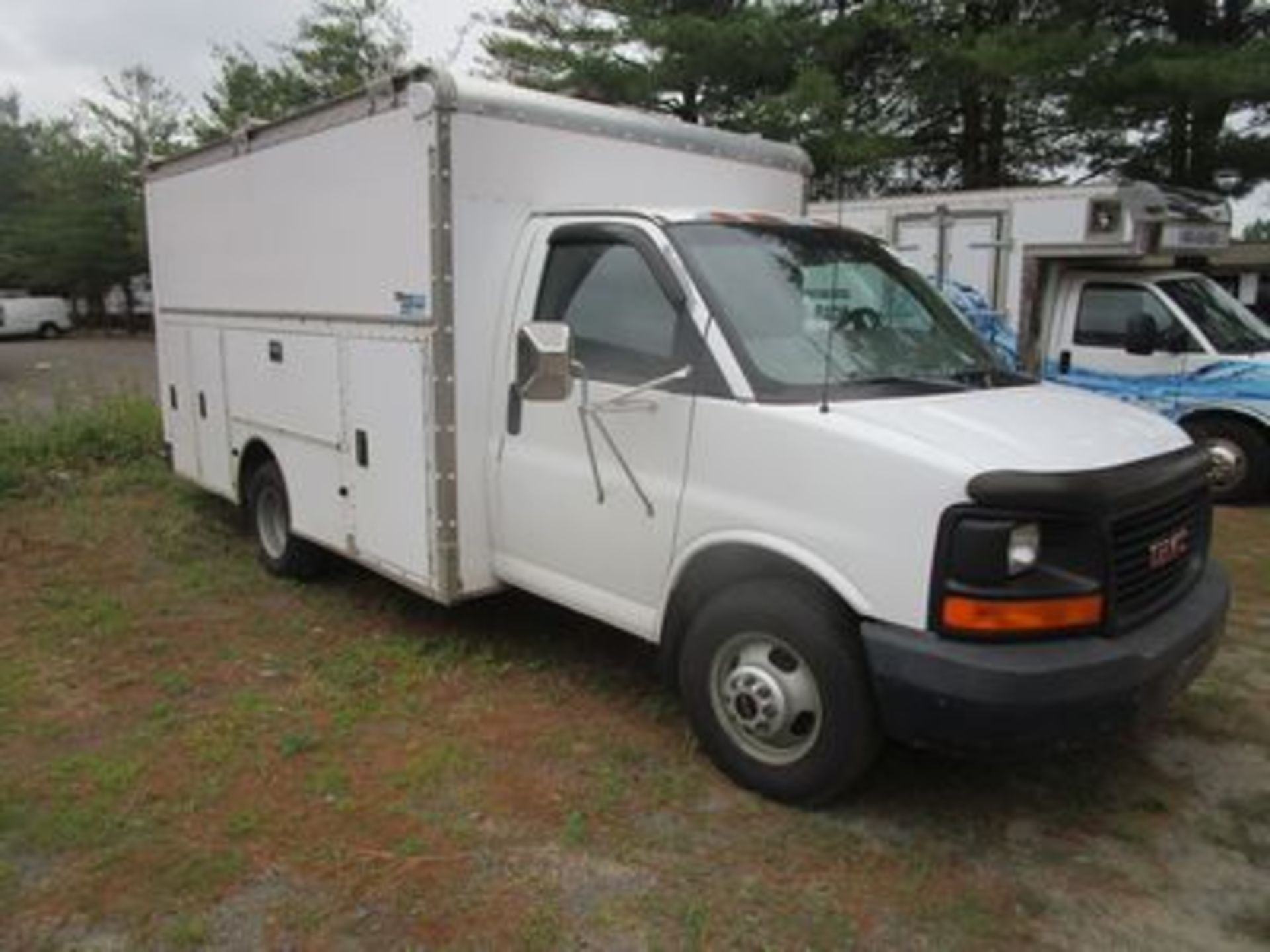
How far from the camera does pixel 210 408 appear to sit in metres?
7.05

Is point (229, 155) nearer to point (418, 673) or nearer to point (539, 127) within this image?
point (539, 127)

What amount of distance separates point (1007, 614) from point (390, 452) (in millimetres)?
3056

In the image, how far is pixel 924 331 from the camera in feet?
14.3

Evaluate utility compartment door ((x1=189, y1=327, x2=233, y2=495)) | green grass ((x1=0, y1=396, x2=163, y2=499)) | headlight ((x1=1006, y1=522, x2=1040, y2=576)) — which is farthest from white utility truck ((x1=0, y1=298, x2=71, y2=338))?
headlight ((x1=1006, y1=522, x2=1040, y2=576))

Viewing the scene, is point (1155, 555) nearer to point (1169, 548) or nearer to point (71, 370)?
point (1169, 548)

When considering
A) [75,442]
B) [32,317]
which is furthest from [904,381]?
[32,317]

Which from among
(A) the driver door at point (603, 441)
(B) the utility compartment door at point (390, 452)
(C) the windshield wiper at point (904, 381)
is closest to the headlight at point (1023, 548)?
(C) the windshield wiper at point (904, 381)

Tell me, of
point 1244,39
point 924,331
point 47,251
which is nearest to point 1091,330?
point 924,331

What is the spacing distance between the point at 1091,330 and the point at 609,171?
649cm

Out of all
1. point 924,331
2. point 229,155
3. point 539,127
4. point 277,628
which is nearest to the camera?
point 924,331

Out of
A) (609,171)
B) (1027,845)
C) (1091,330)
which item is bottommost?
(1027,845)

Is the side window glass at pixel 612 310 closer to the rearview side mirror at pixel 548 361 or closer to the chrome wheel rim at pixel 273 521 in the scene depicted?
the rearview side mirror at pixel 548 361

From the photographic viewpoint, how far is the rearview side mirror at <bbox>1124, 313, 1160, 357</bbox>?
8.97 metres

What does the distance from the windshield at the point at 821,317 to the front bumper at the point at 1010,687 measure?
39.0 inches
